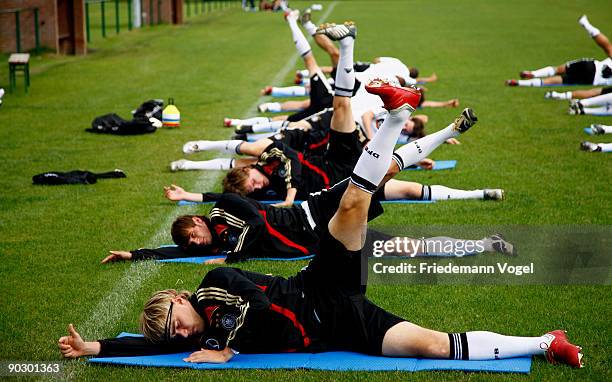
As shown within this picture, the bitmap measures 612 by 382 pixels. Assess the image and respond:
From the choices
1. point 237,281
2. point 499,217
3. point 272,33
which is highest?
point 237,281

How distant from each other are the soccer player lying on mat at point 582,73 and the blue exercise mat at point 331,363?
11.0 m

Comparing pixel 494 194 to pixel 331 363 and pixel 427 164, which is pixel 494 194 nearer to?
pixel 427 164

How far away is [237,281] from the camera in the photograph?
17.9 ft

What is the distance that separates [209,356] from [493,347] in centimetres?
171

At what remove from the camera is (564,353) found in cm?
529

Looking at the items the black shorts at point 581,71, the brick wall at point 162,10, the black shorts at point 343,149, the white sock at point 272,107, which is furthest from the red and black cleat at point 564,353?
the brick wall at point 162,10

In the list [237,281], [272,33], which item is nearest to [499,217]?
[237,281]

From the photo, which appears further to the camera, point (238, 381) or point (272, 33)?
point (272, 33)

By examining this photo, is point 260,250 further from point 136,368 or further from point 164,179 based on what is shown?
point 164,179

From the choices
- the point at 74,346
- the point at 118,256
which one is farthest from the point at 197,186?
the point at 74,346

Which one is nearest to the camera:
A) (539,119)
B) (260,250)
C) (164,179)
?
(260,250)

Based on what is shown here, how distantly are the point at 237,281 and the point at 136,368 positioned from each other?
31.4 inches

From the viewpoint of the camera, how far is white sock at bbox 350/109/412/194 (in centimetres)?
546

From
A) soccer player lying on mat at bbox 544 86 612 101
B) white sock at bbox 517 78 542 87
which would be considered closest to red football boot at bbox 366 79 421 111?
soccer player lying on mat at bbox 544 86 612 101
